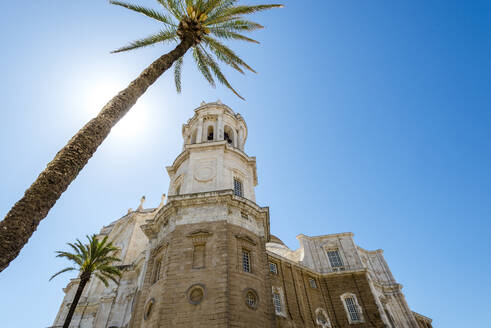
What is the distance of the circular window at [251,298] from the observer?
1641cm

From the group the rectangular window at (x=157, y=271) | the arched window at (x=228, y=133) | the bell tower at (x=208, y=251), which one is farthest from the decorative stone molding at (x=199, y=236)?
the arched window at (x=228, y=133)

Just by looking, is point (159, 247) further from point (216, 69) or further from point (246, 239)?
point (216, 69)

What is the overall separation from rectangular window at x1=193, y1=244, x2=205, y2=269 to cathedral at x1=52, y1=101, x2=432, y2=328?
0.21ft

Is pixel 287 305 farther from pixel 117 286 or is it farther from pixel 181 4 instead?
pixel 181 4

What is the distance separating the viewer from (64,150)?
25.0 ft

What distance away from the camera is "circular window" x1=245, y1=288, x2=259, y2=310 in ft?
53.8

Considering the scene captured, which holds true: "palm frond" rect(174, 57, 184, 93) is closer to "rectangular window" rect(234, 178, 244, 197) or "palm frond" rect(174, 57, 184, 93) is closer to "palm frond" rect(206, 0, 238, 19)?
"palm frond" rect(206, 0, 238, 19)

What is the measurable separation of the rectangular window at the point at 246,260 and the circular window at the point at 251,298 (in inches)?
57.5

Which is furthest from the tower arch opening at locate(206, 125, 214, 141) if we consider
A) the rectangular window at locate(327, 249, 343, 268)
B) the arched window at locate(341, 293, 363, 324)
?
the arched window at locate(341, 293, 363, 324)

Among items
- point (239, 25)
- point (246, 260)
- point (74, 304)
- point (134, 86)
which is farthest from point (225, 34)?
point (74, 304)

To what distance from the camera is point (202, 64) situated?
1530 cm

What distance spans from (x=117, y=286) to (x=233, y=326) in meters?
19.3

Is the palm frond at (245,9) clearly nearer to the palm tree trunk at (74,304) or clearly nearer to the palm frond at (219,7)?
the palm frond at (219,7)

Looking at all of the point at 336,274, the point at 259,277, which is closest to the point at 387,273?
the point at 336,274
